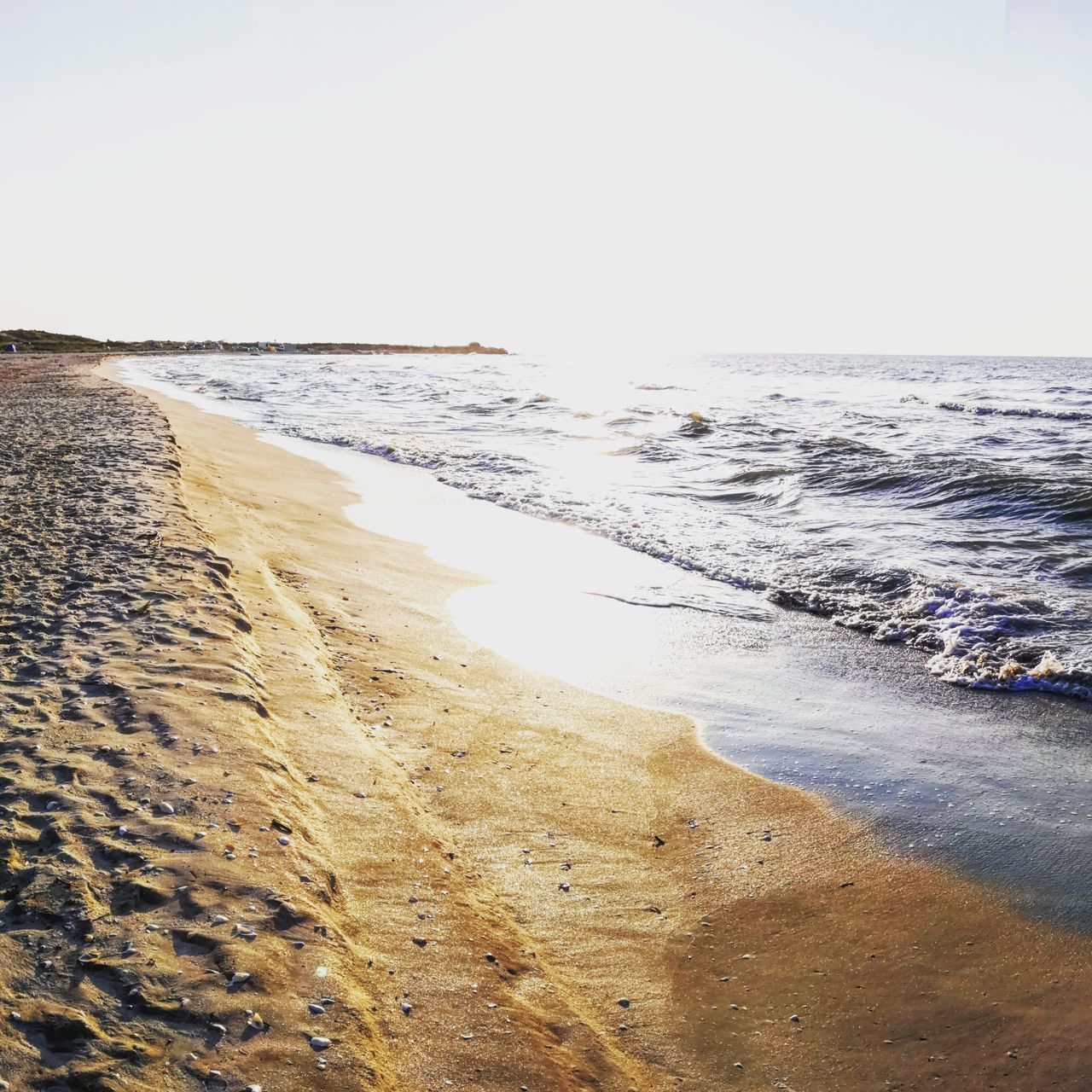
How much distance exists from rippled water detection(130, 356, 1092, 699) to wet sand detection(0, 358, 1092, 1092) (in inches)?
127

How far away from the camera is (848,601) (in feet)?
25.3

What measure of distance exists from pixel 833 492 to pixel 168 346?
93393mm

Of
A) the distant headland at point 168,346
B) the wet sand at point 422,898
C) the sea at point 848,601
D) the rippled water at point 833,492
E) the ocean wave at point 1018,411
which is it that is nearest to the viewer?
the wet sand at point 422,898

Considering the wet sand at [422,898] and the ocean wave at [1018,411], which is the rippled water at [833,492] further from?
the wet sand at [422,898]

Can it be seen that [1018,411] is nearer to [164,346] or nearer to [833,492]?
[833,492]

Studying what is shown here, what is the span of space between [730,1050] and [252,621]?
3.92m

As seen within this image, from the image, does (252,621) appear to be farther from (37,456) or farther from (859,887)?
(37,456)

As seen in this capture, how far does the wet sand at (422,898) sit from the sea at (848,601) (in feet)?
1.46

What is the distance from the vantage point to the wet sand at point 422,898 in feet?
7.54

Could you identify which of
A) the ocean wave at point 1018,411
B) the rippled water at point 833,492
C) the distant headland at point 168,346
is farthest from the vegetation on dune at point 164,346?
the ocean wave at point 1018,411

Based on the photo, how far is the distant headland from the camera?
62.4 meters

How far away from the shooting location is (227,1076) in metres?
2.04

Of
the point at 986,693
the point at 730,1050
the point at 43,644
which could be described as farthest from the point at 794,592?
the point at 43,644

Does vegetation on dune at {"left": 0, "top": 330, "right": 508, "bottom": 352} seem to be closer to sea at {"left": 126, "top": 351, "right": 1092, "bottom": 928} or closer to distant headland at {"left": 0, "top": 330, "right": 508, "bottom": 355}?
distant headland at {"left": 0, "top": 330, "right": 508, "bottom": 355}
